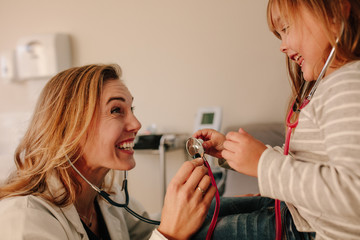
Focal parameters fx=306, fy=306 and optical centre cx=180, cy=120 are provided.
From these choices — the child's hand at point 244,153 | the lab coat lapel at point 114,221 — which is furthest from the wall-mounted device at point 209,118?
the child's hand at point 244,153

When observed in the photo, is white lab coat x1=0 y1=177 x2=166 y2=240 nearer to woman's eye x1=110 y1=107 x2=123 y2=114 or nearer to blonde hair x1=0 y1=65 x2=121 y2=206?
blonde hair x1=0 y1=65 x2=121 y2=206

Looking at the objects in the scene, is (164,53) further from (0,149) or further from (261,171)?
(261,171)

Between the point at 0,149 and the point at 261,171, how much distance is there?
305 cm

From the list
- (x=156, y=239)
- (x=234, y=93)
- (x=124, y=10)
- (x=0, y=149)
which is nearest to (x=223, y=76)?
(x=234, y=93)

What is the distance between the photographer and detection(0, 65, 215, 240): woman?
809 mm

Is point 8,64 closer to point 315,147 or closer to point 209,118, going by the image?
point 209,118

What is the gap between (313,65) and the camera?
0.79 metres

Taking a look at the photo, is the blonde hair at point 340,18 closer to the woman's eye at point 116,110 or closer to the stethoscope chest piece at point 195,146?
the stethoscope chest piece at point 195,146

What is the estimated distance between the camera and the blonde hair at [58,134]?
94 centimetres

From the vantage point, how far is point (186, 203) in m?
0.81

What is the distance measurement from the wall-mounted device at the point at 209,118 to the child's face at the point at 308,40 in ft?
4.13

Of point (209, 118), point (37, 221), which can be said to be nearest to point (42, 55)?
point (209, 118)

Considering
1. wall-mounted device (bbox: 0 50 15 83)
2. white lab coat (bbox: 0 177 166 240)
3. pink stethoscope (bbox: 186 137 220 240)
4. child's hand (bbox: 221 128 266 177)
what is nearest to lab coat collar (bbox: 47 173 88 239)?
white lab coat (bbox: 0 177 166 240)

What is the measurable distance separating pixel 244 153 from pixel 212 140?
27 centimetres
